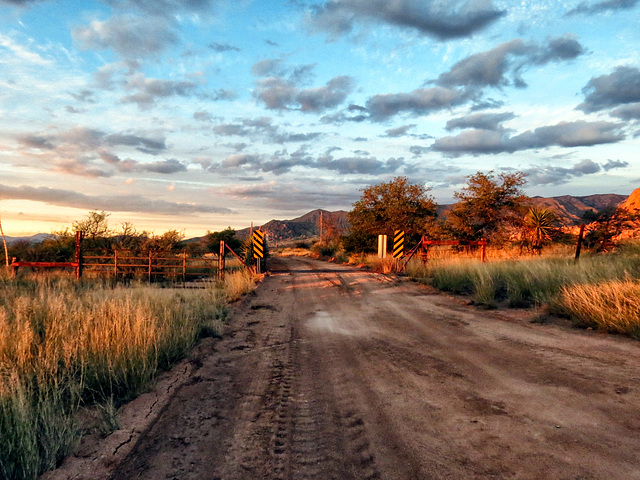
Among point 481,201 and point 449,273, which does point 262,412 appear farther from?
point 481,201

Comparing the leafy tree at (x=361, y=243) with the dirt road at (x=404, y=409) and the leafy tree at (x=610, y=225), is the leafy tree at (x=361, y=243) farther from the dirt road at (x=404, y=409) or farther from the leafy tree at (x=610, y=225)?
the dirt road at (x=404, y=409)

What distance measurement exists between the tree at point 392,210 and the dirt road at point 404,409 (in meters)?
24.7

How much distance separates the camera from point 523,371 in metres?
5.21

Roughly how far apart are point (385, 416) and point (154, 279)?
18.3m

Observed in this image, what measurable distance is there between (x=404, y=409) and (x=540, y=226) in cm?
2217

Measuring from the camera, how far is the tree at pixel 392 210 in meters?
32.1

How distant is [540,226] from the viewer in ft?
73.2

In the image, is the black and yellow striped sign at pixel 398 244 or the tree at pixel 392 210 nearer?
the black and yellow striped sign at pixel 398 244

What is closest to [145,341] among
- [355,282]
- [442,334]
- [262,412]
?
[262,412]

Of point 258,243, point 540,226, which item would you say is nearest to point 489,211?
point 540,226

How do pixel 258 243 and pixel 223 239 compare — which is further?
pixel 223 239

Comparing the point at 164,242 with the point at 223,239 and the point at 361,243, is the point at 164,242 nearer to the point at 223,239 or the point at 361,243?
the point at 361,243

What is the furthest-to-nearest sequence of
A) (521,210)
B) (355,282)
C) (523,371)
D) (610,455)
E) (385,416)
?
1. (521,210)
2. (355,282)
3. (523,371)
4. (385,416)
5. (610,455)

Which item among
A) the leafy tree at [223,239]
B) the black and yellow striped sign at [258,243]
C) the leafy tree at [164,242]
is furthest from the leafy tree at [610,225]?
the leafy tree at [223,239]
